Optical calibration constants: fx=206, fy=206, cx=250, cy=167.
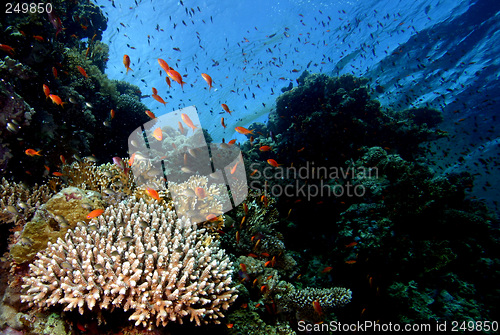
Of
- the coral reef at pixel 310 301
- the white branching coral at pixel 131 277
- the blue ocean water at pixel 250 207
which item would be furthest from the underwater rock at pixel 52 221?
the coral reef at pixel 310 301

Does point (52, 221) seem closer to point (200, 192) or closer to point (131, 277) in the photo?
point (131, 277)

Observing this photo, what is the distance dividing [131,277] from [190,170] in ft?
9.67

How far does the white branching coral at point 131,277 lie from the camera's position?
2264 mm

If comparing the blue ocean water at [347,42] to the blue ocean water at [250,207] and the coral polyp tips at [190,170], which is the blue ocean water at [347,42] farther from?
the coral polyp tips at [190,170]

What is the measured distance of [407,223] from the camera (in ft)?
20.5

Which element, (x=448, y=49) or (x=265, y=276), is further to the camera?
(x=448, y=49)

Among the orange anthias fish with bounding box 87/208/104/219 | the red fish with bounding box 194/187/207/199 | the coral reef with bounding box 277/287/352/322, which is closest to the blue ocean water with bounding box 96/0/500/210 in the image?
the red fish with bounding box 194/187/207/199

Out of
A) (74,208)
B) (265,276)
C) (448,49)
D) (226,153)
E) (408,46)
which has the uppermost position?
(408,46)

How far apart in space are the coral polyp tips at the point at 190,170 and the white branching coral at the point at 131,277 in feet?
3.95

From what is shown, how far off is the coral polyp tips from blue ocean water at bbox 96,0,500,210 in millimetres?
10864

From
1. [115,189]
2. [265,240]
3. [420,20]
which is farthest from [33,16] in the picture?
[420,20]

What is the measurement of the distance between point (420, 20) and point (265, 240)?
26.8 meters

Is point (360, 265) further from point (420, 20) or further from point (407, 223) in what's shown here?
point (420, 20)

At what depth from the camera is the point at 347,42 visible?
2261cm
